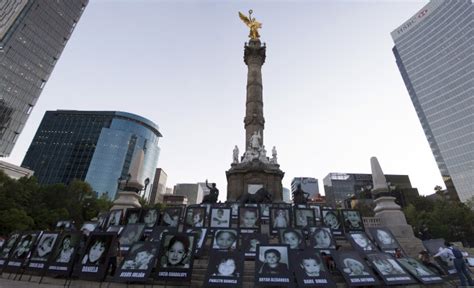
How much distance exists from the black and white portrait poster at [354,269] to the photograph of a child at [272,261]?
1.67 m

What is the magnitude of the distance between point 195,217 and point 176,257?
505 centimetres

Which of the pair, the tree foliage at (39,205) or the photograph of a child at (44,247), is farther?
the tree foliage at (39,205)

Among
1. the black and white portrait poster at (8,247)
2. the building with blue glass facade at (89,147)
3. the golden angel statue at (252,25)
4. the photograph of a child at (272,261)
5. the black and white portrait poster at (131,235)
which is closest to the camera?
the photograph of a child at (272,261)

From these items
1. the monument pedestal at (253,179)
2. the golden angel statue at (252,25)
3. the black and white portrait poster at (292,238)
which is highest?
the golden angel statue at (252,25)

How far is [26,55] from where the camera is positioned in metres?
68.4

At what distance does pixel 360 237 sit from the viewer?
8.76 m

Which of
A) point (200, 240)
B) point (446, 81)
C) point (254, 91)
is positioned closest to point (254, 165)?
point (254, 91)

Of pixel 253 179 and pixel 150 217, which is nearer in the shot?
pixel 150 217

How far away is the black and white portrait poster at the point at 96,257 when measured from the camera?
6.83 meters

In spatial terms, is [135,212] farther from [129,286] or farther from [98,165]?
[98,165]

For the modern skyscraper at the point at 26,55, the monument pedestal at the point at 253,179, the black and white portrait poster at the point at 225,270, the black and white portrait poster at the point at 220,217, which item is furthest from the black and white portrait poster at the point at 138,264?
the modern skyscraper at the point at 26,55

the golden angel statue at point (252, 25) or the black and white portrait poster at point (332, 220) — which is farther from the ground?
the golden angel statue at point (252, 25)

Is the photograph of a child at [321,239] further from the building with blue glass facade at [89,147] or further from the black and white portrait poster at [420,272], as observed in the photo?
the building with blue glass facade at [89,147]

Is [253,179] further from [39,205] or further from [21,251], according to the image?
[39,205]
